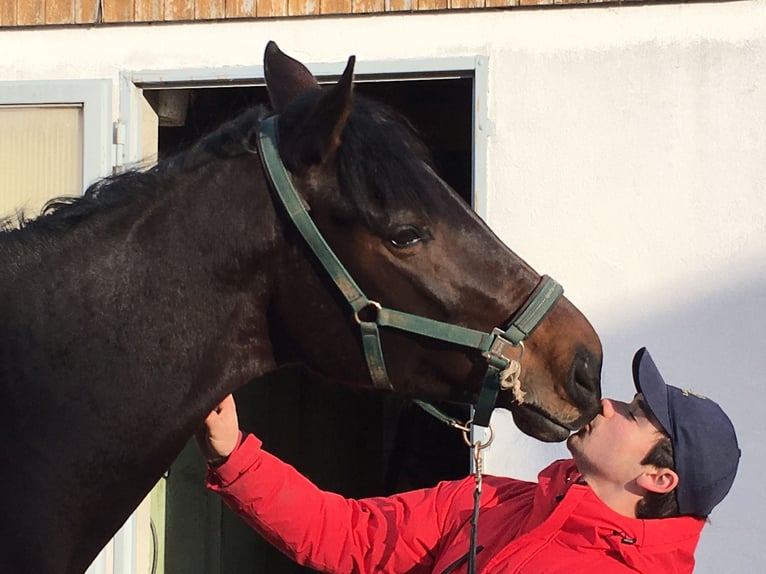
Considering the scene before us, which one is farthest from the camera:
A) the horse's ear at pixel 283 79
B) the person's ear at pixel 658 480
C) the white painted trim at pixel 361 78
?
the white painted trim at pixel 361 78

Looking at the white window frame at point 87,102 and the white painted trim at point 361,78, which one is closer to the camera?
the white painted trim at point 361,78

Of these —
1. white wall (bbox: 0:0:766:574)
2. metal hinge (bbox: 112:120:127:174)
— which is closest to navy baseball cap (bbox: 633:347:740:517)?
white wall (bbox: 0:0:766:574)

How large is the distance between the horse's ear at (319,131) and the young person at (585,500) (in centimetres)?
54

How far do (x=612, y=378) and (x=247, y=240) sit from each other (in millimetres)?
1911

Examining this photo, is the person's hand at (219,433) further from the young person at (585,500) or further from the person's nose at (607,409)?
the person's nose at (607,409)

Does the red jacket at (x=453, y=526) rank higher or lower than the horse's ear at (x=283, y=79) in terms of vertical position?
lower

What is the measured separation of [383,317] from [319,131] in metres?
0.32

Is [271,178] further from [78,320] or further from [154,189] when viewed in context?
[78,320]

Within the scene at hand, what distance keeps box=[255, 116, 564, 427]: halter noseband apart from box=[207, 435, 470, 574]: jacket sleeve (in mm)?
485

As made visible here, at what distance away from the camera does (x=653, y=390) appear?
6.37 ft

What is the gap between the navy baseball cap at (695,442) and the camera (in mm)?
1849

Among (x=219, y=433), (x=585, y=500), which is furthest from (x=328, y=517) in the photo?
(x=585, y=500)

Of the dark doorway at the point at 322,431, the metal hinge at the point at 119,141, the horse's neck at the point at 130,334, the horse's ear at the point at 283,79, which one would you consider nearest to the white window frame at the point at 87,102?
the metal hinge at the point at 119,141

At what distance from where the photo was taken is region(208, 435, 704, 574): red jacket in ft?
6.12
